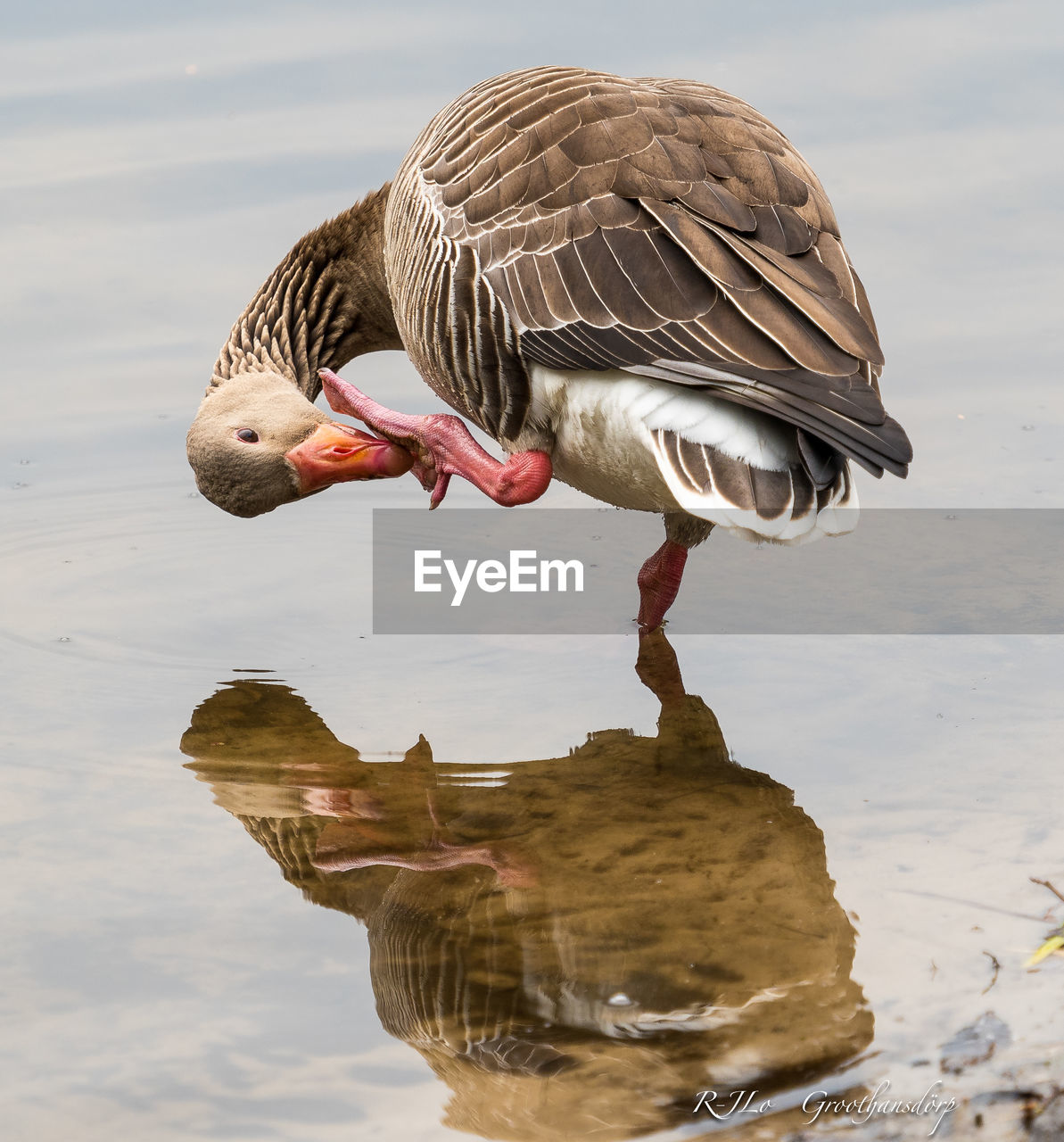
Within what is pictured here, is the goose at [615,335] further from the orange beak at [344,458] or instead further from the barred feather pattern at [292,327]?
the barred feather pattern at [292,327]

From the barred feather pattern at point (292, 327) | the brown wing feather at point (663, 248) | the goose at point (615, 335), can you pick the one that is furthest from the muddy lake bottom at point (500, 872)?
the brown wing feather at point (663, 248)

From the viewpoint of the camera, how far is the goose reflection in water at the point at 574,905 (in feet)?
10.9

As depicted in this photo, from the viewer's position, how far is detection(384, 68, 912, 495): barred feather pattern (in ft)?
14.4

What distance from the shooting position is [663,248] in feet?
15.4

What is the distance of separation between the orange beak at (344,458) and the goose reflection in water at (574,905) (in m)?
0.79

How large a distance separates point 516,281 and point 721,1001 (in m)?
2.38

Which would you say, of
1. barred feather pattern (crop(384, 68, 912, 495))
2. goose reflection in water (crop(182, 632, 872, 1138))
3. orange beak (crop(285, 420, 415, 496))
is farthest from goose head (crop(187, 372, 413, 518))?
goose reflection in water (crop(182, 632, 872, 1138))

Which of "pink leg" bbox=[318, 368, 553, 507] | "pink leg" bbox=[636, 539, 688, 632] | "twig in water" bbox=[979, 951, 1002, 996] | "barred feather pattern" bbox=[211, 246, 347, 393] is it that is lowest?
"twig in water" bbox=[979, 951, 1002, 996]

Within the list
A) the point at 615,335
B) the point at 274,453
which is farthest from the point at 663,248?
the point at 274,453

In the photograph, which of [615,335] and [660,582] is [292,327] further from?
[615,335]

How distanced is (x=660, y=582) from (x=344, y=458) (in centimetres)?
120

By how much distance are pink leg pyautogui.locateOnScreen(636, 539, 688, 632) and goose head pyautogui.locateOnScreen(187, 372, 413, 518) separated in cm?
94

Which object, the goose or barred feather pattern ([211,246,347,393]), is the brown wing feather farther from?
barred feather pattern ([211,246,347,393])

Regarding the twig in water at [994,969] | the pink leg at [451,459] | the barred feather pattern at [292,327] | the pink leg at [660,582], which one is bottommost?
the twig in water at [994,969]
